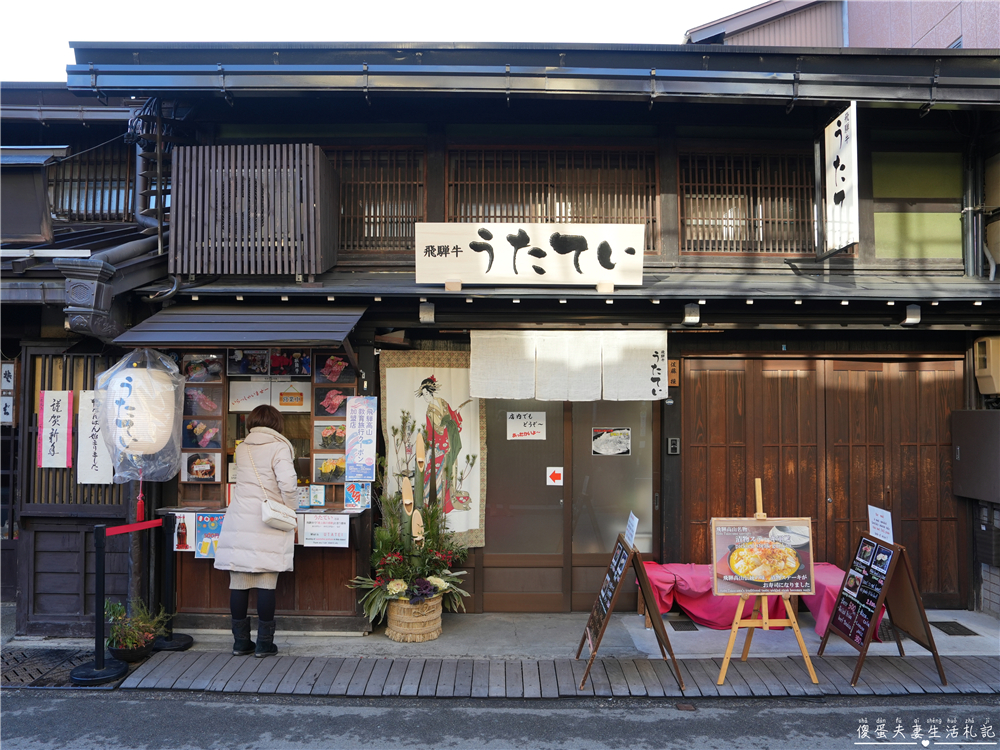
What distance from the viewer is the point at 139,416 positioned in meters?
5.96

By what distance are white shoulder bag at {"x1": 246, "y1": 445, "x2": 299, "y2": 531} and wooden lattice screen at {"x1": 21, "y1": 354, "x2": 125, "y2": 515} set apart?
6.38 feet

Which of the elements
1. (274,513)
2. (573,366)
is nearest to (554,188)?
(573,366)

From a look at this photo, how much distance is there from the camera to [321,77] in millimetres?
6434

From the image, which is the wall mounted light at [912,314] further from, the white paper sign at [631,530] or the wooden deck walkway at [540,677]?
the white paper sign at [631,530]

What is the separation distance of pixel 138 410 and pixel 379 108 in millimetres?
4247

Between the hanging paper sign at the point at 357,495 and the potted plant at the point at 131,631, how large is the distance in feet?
7.20

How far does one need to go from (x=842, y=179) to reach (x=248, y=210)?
6.46 metres

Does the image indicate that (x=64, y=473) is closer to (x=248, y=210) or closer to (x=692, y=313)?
(x=248, y=210)

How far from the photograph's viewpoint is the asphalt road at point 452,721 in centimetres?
473

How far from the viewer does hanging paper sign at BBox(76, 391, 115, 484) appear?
21.9 ft

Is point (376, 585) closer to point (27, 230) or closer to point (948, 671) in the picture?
point (27, 230)

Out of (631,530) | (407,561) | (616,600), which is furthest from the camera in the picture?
(407,561)

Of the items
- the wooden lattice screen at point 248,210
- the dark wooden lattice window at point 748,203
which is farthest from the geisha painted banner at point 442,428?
the dark wooden lattice window at point 748,203

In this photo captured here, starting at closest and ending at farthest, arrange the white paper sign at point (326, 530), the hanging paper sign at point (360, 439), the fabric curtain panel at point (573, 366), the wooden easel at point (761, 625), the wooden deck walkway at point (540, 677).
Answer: the wooden deck walkway at point (540, 677), the wooden easel at point (761, 625), the white paper sign at point (326, 530), the hanging paper sign at point (360, 439), the fabric curtain panel at point (573, 366)
